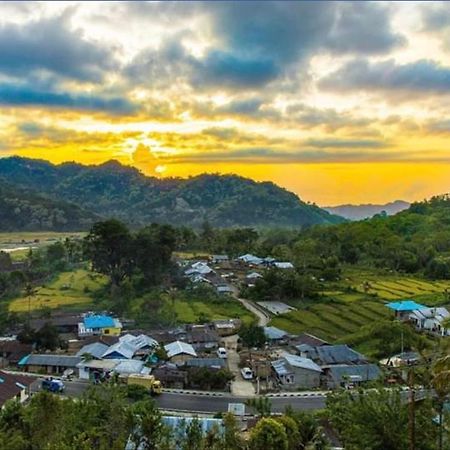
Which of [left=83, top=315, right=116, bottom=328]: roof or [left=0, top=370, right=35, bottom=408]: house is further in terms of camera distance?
[left=83, top=315, right=116, bottom=328]: roof

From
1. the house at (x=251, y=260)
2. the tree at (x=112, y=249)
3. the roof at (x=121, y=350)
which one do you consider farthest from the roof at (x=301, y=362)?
the house at (x=251, y=260)

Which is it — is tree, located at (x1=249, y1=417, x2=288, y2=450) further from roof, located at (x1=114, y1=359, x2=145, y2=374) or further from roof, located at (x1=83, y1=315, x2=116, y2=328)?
roof, located at (x1=83, y1=315, x2=116, y2=328)

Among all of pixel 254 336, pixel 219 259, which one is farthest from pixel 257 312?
pixel 219 259

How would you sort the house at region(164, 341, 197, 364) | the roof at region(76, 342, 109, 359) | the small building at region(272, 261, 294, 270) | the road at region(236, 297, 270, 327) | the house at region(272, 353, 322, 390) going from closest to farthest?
the house at region(272, 353, 322, 390), the house at region(164, 341, 197, 364), the roof at region(76, 342, 109, 359), the road at region(236, 297, 270, 327), the small building at region(272, 261, 294, 270)

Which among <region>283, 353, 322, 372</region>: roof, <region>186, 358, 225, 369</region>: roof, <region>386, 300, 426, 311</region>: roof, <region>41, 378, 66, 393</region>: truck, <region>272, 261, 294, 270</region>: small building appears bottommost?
<region>41, 378, 66, 393</region>: truck

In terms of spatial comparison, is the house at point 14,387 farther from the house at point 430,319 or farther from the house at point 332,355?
the house at point 430,319

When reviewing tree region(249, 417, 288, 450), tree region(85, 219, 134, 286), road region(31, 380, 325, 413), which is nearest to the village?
road region(31, 380, 325, 413)

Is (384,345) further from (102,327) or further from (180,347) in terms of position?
(102,327)

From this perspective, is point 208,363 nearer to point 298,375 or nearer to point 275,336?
point 298,375
